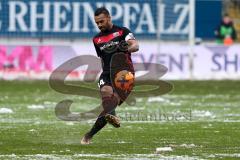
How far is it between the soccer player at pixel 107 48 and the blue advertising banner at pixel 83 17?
57.6 ft

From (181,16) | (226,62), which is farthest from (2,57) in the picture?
(226,62)

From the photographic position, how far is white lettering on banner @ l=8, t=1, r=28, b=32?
3098 cm

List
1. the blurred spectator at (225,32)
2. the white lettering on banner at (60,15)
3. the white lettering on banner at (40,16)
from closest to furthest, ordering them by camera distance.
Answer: the white lettering on banner at (40,16), the white lettering on banner at (60,15), the blurred spectator at (225,32)

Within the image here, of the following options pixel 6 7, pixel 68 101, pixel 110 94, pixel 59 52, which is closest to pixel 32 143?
pixel 110 94

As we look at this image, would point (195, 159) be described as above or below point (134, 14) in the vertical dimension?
above

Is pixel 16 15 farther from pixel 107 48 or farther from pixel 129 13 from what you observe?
pixel 107 48

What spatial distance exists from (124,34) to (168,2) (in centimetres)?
1864

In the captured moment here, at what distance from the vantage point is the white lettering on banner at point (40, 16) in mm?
31250

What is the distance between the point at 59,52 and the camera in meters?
29.2

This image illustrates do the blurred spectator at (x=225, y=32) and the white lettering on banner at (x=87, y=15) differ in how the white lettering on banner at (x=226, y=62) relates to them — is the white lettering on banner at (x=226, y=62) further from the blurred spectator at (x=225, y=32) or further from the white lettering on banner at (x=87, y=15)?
the white lettering on banner at (x=87, y=15)

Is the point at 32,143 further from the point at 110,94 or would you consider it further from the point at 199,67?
the point at 199,67

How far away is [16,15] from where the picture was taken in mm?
31047

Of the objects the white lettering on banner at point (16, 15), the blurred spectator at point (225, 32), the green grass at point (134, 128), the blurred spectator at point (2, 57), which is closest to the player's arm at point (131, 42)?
the green grass at point (134, 128)

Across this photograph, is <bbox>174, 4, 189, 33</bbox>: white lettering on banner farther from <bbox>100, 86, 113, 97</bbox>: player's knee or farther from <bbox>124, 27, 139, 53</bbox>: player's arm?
<bbox>100, 86, 113, 97</bbox>: player's knee
